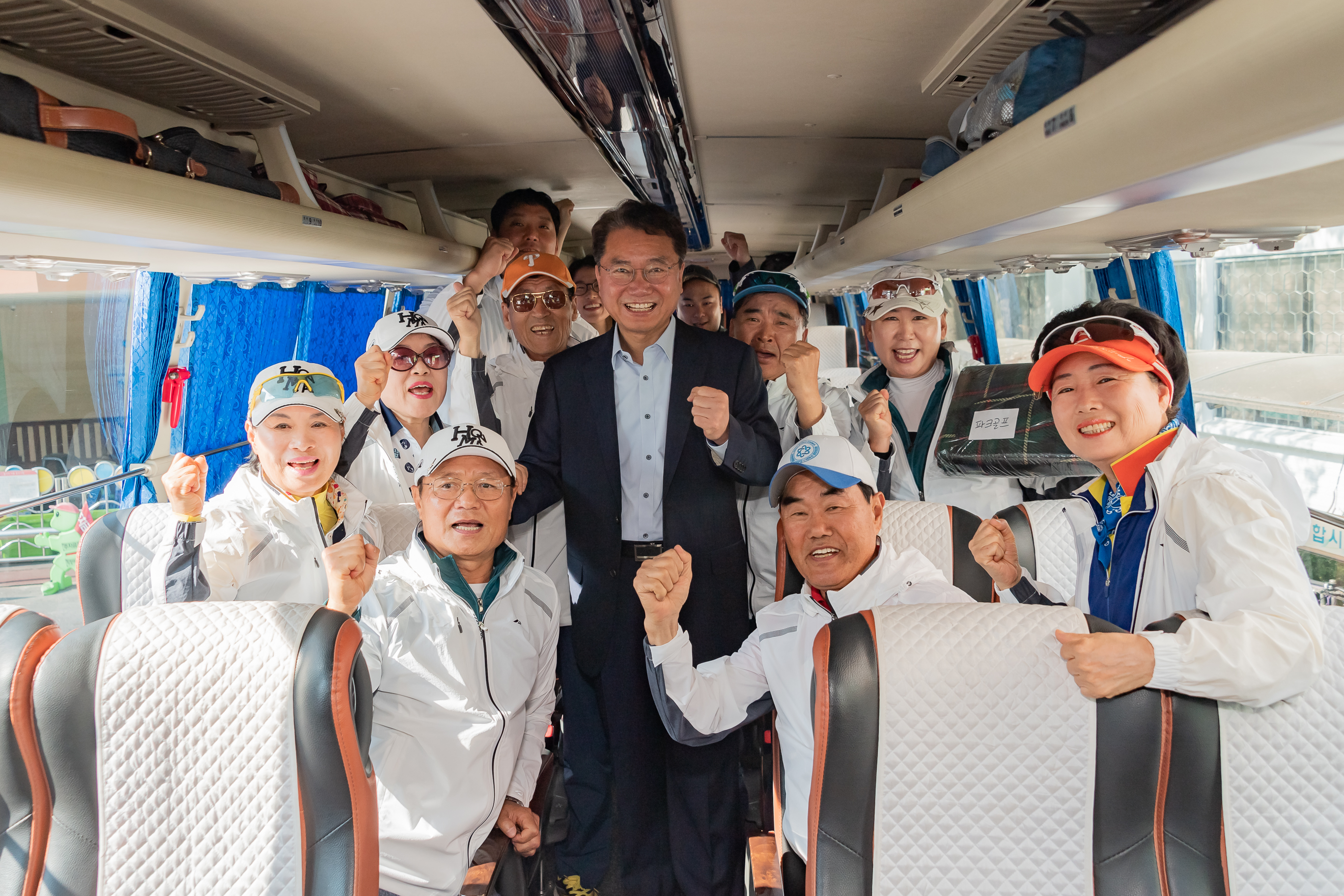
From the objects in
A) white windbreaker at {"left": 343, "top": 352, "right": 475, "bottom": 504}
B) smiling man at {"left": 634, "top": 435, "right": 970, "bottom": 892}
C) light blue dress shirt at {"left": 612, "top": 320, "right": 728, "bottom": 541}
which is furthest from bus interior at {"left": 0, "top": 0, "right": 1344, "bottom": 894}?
light blue dress shirt at {"left": 612, "top": 320, "right": 728, "bottom": 541}

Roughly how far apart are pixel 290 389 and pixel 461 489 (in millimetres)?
729

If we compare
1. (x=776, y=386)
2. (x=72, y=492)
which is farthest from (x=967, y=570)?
(x=72, y=492)

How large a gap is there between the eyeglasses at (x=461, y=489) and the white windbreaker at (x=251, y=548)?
334mm

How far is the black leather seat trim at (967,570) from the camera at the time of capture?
2.57 m

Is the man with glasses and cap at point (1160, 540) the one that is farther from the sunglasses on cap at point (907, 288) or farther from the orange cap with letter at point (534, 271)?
the orange cap with letter at point (534, 271)

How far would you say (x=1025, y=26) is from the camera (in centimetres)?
246

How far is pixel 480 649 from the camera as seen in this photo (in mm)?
2242

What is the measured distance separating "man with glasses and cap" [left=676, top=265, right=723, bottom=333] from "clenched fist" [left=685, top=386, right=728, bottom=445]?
2477mm

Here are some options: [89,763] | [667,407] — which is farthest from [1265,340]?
[89,763]

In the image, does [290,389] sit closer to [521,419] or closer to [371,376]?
[371,376]

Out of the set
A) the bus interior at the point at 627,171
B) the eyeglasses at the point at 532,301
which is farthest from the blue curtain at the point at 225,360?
the eyeglasses at the point at 532,301

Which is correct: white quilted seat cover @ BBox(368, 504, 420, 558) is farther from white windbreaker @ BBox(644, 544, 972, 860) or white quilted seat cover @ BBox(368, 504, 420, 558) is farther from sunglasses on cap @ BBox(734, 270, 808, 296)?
sunglasses on cap @ BBox(734, 270, 808, 296)

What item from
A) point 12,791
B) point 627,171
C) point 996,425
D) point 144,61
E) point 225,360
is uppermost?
point 627,171

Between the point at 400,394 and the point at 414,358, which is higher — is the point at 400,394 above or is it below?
below
